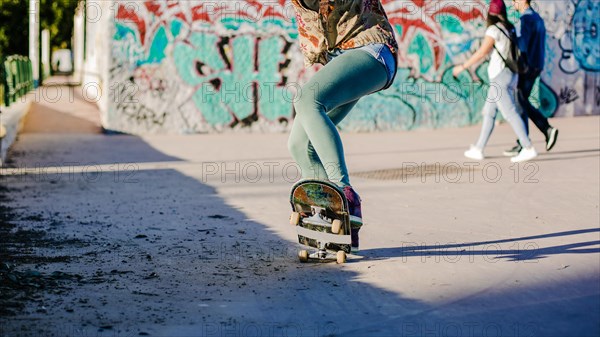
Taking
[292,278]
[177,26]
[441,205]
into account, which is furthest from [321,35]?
[177,26]

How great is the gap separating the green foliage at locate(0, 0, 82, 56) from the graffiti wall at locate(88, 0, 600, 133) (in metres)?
38.9

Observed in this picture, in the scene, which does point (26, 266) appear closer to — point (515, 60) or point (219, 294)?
point (219, 294)

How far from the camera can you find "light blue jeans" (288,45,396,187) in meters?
4.57

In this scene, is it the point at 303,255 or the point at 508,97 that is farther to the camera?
the point at 508,97

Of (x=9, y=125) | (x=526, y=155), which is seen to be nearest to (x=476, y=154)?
(x=526, y=155)

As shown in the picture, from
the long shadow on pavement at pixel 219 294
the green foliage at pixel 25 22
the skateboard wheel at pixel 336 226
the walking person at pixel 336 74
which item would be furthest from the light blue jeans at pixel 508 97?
the green foliage at pixel 25 22

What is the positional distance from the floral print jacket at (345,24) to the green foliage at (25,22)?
48.3 m

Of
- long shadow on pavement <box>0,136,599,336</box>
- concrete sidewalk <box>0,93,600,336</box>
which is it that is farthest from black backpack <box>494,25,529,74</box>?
long shadow on pavement <box>0,136,599,336</box>

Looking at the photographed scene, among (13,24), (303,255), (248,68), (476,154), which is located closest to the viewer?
(303,255)

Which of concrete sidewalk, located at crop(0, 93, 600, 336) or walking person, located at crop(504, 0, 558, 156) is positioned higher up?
walking person, located at crop(504, 0, 558, 156)

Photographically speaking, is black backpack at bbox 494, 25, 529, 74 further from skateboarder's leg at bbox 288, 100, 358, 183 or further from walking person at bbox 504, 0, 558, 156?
skateboarder's leg at bbox 288, 100, 358, 183

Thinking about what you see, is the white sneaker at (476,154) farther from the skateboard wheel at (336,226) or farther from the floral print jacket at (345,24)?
the skateboard wheel at (336,226)

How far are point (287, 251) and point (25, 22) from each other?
51.9 m

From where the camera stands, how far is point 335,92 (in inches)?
180
